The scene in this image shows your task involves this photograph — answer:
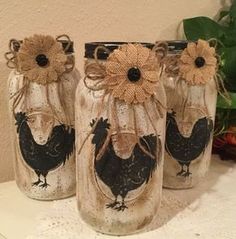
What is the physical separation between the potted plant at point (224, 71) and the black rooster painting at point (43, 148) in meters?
0.31

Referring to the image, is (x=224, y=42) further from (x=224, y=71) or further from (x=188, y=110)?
(x=188, y=110)

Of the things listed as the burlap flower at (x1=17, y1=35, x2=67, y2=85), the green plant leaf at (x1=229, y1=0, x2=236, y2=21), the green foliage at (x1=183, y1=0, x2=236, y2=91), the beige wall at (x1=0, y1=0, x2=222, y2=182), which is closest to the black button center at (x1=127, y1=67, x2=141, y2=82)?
the burlap flower at (x1=17, y1=35, x2=67, y2=85)

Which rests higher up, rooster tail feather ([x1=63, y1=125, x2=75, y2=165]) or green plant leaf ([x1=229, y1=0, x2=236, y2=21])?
green plant leaf ([x1=229, y1=0, x2=236, y2=21])

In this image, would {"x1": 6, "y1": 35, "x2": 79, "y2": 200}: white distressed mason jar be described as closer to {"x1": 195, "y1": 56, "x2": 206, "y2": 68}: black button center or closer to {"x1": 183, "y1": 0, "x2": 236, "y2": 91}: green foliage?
{"x1": 195, "y1": 56, "x2": 206, "y2": 68}: black button center

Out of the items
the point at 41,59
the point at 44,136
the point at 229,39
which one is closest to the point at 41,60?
the point at 41,59

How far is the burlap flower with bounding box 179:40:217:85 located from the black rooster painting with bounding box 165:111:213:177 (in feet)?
0.20

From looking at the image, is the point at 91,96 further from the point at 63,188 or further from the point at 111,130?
the point at 63,188

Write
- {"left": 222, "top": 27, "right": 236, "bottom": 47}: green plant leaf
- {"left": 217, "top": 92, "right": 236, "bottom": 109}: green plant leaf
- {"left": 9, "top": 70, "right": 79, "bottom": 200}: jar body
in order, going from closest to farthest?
{"left": 9, "top": 70, "right": 79, "bottom": 200}: jar body < {"left": 217, "top": 92, "right": 236, "bottom": 109}: green plant leaf < {"left": 222, "top": 27, "right": 236, "bottom": 47}: green plant leaf

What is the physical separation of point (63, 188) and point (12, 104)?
139 mm

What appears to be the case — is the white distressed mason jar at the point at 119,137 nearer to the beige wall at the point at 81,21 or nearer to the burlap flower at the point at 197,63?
the burlap flower at the point at 197,63

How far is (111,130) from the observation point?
15.7 inches

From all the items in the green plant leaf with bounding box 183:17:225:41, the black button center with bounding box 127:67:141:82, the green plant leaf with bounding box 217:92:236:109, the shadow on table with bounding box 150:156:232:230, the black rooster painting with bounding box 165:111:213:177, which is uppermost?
the green plant leaf with bounding box 183:17:225:41

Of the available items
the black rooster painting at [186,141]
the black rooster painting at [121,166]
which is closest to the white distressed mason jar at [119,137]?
the black rooster painting at [121,166]

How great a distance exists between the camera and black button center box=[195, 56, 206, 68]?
1.64 ft
